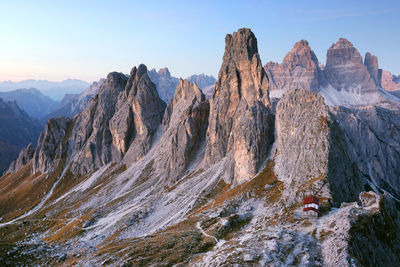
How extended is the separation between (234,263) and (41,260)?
59.7 meters

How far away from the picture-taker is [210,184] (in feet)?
323

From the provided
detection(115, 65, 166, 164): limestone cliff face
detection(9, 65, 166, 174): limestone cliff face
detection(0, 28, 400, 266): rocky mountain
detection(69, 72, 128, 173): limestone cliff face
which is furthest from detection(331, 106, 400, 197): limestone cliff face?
detection(69, 72, 128, 173): limestone cliff face

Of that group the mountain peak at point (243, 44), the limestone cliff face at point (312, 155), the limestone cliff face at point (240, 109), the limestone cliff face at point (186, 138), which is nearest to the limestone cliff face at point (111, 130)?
the limestone cliff face at point (186, 138)

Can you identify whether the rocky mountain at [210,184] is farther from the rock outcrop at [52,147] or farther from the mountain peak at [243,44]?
the rock outcrop at [52,147]

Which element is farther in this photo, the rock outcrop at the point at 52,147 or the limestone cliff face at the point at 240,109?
the rock outcrop at the point at 52,147

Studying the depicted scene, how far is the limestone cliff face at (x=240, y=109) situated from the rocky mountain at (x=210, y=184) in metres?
0.42

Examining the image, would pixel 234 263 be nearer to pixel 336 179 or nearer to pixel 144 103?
pixel 336 179

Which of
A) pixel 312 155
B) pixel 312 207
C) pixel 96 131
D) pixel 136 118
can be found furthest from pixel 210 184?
pixel 96 131

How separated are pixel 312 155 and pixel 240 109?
1683 inches

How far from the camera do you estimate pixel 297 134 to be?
78.3 metres

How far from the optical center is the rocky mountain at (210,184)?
47150mm

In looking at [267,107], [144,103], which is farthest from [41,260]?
[144,103]

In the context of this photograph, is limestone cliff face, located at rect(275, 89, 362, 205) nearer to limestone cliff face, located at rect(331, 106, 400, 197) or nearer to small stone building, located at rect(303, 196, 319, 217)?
small stone building, located at rect(303, 196, 319, 217)

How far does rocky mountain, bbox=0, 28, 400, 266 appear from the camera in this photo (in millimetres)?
47150
